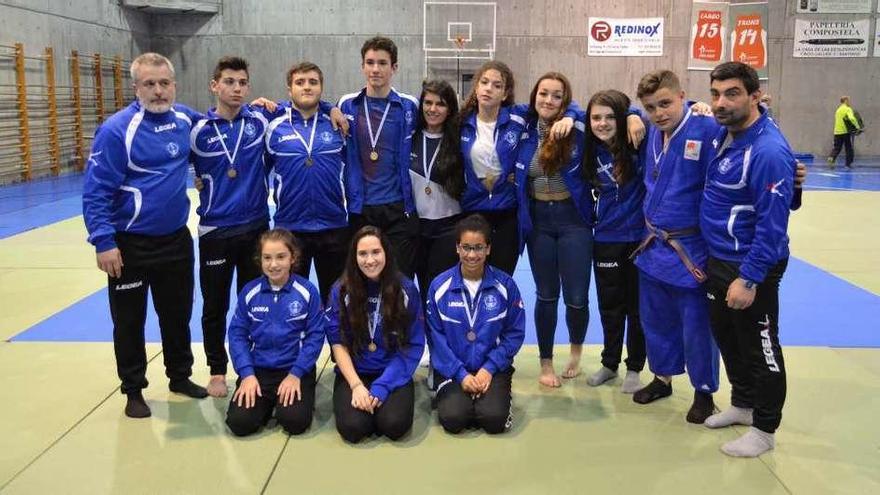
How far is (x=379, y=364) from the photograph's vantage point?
13.4 feet

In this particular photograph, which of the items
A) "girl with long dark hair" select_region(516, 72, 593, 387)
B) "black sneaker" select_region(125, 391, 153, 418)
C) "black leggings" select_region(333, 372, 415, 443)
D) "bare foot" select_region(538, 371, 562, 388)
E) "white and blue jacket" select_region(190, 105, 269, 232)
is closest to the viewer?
"black leggings" select_region(333, 372, 415, 443)

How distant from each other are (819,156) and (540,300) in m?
19.2

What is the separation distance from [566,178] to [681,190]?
77 cm

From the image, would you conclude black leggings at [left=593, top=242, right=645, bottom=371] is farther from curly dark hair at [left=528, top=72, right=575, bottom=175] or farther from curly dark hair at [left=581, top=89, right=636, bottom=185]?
curly dark hair at [left=528, top=72, right=575, bottom=175]

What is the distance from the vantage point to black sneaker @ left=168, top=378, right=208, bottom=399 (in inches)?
172

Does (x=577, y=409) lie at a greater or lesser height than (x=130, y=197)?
lesser

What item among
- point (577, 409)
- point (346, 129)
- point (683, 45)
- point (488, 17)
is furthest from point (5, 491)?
point (683, 45)

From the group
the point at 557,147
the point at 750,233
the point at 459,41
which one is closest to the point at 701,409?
the point at 750,233

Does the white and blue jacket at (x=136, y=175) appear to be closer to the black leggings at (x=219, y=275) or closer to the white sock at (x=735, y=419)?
the black leggings at (x=219, y=275)

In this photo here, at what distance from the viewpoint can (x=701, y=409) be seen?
402 cm

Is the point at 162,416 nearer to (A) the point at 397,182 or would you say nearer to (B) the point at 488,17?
(A) the point at 397,182

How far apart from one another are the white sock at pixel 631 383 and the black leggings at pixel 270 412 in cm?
202

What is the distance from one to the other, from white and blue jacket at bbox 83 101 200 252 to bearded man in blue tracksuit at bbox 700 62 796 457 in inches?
117

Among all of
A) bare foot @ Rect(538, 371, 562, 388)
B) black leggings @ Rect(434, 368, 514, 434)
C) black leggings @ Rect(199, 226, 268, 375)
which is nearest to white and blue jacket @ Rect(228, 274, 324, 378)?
black leggings @ Rect(199, 226, 268, 375)
